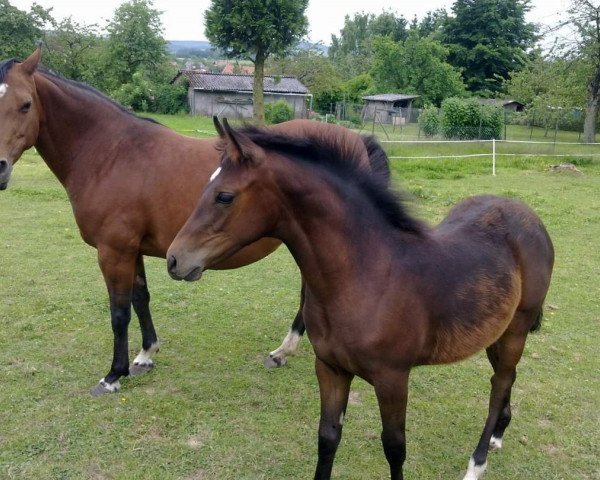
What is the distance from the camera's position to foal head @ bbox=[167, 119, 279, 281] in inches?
76.2

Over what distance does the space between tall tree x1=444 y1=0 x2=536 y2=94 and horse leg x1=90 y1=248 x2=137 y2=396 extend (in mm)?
41045

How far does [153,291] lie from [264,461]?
294 centimetres

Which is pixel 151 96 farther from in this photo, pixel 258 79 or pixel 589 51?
pixel 589 51

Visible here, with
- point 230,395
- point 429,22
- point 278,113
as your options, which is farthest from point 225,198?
point 429,22

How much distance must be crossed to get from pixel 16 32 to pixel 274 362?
36.0m

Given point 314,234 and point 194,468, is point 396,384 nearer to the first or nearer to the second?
point 314,234

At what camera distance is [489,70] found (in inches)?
1654

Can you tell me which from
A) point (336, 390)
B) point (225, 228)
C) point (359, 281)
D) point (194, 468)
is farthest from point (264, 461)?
point (225, 228)

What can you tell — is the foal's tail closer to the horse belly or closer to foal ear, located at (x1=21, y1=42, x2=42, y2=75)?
the horse belly

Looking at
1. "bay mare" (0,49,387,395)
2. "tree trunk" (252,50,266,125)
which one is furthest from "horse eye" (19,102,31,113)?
"tree trunk" (252,50,266,125)

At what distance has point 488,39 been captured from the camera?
4234 cm

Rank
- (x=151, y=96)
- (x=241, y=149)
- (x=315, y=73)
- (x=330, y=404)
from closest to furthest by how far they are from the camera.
→ (x=241, y=149)
(x=330, y=404)
(x=151, y=96)
(x=315, y=73)

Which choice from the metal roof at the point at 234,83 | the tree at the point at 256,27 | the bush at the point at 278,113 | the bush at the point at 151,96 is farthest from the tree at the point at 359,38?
the tree at the point at 256,27

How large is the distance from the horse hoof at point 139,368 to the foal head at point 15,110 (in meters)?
1.64
